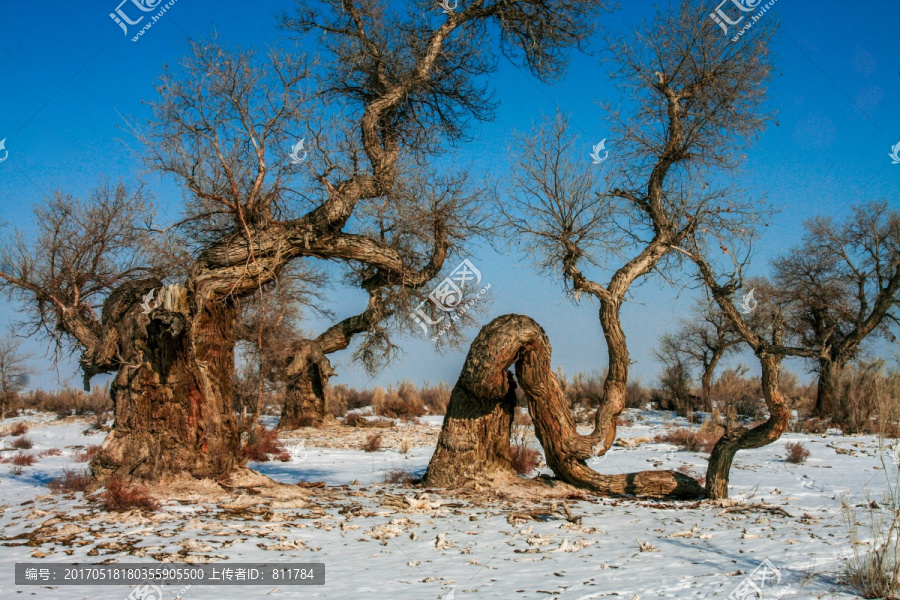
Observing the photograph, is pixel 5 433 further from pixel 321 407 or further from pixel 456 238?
pixel 456 238

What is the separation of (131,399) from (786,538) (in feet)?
22.9

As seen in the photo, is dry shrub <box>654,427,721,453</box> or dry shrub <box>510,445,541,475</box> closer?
dry shrub <box>510,445,541,475</box>

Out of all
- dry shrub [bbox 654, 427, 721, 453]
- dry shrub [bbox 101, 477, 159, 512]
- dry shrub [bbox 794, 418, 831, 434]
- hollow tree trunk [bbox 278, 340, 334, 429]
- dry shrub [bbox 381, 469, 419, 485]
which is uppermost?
hollow tree trunk [bbox 278, 340, 334, 429]

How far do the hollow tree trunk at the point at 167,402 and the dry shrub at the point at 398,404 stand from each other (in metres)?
16.3

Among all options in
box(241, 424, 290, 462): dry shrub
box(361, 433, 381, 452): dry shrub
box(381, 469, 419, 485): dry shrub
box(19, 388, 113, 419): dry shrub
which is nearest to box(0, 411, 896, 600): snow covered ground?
box(381, 469, 419, 485): dry shrub

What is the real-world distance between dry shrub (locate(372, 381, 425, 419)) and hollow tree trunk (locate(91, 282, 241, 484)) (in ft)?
53.3

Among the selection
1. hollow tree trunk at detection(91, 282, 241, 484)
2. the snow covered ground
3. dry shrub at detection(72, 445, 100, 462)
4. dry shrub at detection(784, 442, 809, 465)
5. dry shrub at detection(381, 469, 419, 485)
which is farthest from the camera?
dry shrub at detection(72, 445, 100, 462)

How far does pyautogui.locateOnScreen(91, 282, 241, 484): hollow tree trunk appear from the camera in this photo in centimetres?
783

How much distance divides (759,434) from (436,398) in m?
22.3

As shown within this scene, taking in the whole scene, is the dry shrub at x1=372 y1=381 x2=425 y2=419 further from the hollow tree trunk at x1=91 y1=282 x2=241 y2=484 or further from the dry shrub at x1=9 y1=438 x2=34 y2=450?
the hollow tree trunk at x1=91 y1=282 x2=241 y2=484

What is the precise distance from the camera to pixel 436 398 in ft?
97.6

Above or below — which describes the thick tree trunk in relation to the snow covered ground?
above

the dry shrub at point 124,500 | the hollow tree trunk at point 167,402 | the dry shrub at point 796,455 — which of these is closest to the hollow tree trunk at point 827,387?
the dry shrub at point 796,455

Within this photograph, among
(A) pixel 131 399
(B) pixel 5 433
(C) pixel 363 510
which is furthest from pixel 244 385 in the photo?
(C) pixel 363 510
